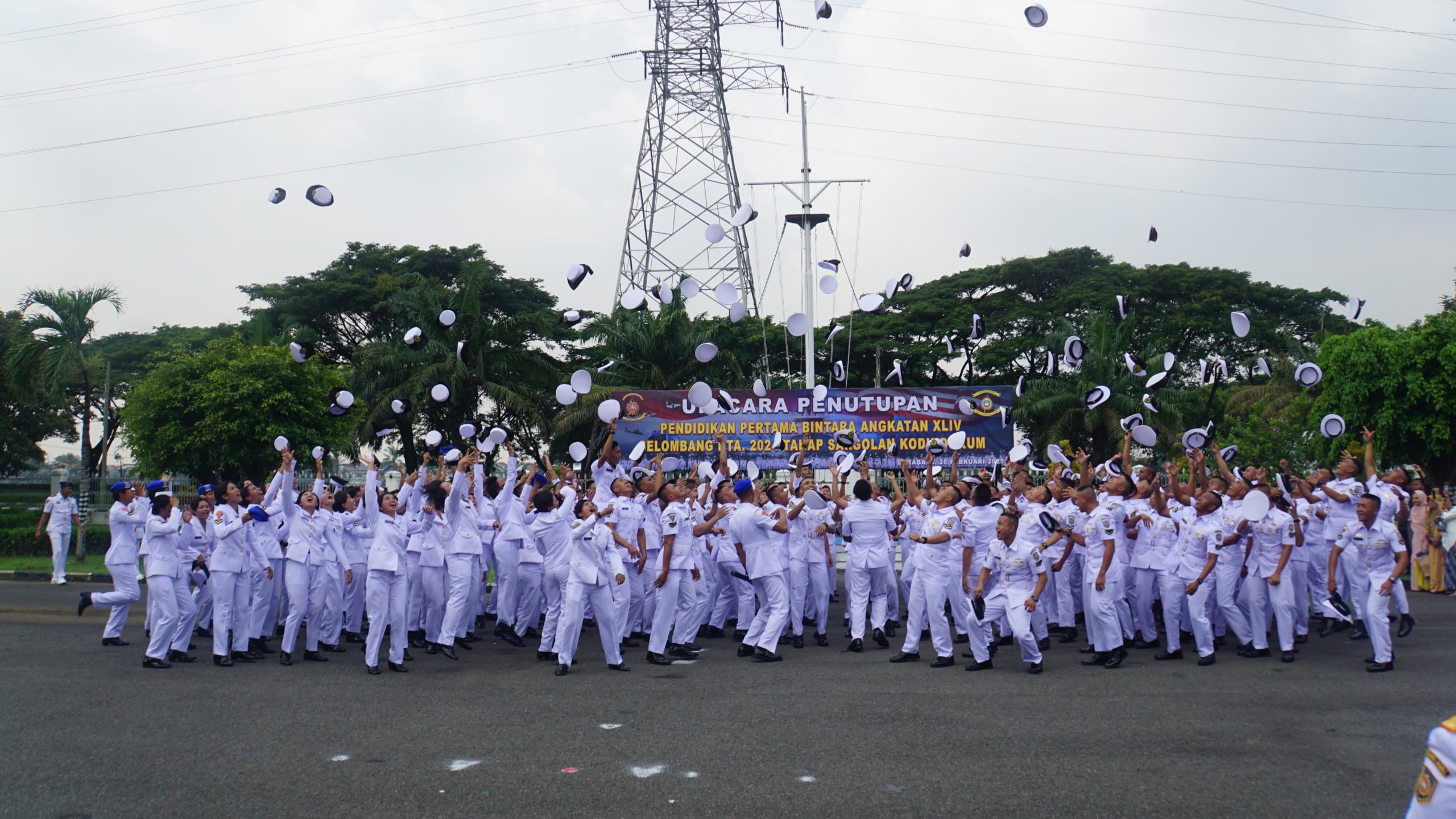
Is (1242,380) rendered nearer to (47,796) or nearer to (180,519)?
(180,519)

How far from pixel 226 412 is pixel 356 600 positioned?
40.0ft

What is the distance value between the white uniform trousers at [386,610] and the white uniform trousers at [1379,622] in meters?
8.02

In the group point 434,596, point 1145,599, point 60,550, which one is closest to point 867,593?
point 1145,599

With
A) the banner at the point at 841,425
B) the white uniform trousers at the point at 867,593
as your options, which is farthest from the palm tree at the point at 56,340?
the white uniform trousers at the point at 867,593

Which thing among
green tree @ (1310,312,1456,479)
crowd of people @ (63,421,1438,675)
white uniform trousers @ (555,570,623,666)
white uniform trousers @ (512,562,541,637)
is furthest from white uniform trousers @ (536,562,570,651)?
green tree @ (1310,312,1456,479)

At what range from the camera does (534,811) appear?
520 centimetres

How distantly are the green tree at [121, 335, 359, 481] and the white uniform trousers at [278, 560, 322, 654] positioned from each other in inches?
514

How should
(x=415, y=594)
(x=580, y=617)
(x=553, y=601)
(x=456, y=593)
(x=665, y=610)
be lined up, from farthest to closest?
(x=415, y=594) → (x=553, y=601) → (x=456, y=593) → (x=665, y=610) → (x=580, y=617)

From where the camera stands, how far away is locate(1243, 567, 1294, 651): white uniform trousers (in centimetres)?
959

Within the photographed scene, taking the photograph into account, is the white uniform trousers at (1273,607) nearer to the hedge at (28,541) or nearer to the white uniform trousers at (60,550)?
the white uniform trousers at (60,550)

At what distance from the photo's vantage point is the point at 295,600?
9914 mm

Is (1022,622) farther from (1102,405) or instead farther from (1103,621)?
(1102,405)

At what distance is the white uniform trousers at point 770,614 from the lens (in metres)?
9.86

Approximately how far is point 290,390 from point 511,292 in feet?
43.8
